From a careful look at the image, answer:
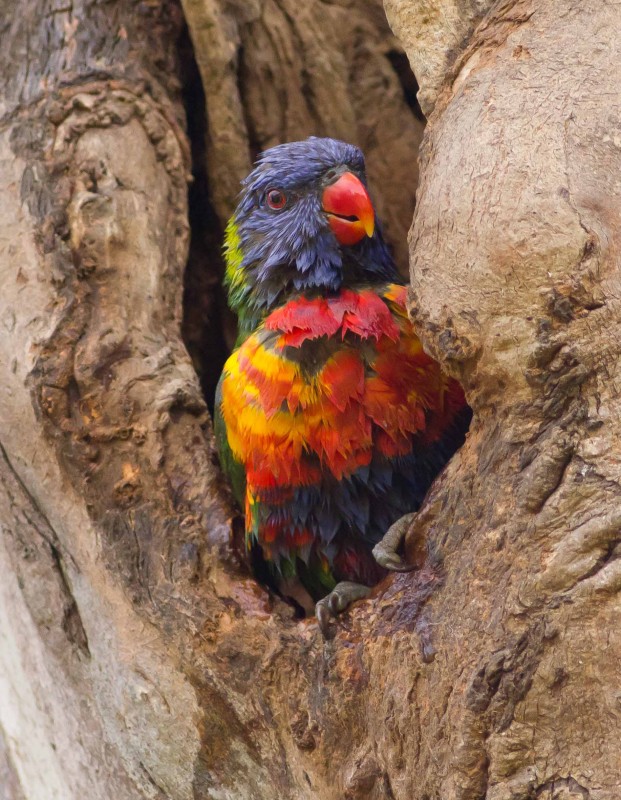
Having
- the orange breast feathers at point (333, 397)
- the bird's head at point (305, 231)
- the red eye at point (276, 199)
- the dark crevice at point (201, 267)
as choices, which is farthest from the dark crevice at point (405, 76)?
the orange breast feathers at point (333, 397)

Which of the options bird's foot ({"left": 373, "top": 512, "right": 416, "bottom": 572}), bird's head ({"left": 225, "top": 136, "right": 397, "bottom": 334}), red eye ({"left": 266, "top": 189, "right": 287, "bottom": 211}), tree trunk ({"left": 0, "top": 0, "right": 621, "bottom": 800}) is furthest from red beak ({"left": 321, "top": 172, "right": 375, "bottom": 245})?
bird's foot ({"left": 373, "top": 512, "right": 416, "bottom": 572})

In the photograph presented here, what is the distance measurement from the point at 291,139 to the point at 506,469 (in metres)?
2.26

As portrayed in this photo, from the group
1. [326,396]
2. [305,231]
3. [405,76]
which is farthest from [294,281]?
[405,76]

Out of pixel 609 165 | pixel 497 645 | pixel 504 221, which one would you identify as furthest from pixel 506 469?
pixel 609 165

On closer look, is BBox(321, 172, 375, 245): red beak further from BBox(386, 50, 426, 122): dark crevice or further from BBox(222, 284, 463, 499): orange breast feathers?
BBox(386, 50, 426, 122): dark crevice

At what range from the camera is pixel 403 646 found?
2111mm

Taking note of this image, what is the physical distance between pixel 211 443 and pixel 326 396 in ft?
1.77

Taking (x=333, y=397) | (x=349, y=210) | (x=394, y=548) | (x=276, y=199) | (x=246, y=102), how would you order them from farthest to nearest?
(x=246, y=102) → (x=276, y=199) → (x=349, y=210) → (x=333, y=397) → (x=394, y=548)

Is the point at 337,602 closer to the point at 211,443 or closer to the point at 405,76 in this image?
the point at 211,443

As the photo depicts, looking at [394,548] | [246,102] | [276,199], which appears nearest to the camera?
[394,548]

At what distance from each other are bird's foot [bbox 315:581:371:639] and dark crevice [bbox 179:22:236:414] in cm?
151

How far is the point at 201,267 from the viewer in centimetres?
383

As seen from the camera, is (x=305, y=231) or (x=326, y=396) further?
(x=305, y=231)

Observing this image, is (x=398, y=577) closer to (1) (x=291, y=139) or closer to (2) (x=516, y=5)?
(2) (x=516, y=5)
